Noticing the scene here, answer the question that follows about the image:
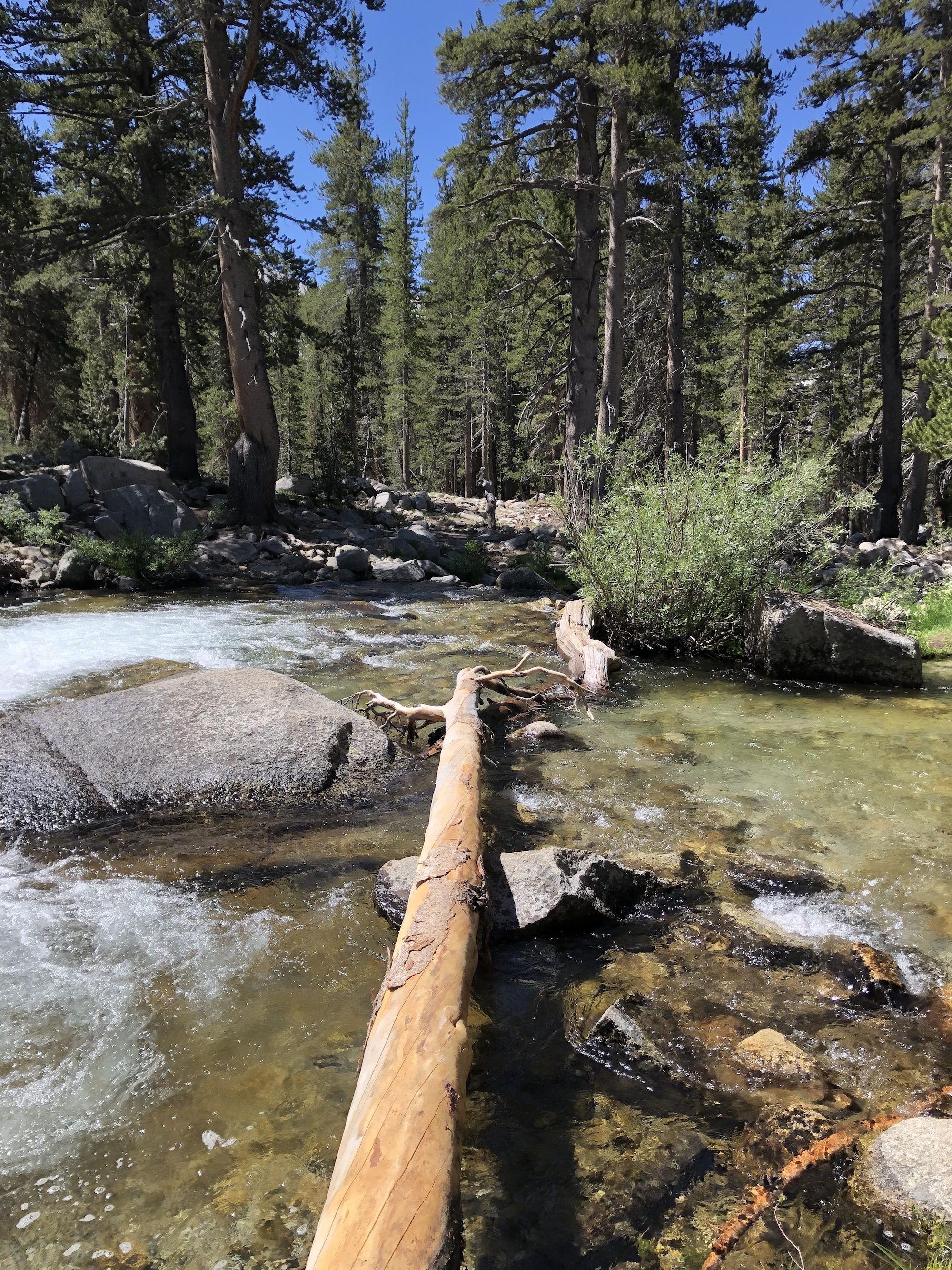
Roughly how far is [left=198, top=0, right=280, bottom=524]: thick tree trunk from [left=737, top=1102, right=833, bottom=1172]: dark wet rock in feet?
49.9

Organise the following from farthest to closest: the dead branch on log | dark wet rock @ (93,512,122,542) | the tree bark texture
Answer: dark wet rock @ (93,512,122,542)
the dead branch on log
the tree bark texture

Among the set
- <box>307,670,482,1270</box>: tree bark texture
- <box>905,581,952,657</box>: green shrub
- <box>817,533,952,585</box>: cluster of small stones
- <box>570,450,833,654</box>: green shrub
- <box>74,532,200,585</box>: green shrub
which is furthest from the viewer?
<box>74,532,200,585</box>: green shrub

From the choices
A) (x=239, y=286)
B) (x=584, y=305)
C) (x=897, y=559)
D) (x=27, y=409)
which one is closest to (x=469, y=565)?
(x=584, y=305)

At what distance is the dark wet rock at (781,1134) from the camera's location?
2287 mm

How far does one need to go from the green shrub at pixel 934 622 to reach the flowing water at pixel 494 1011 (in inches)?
142

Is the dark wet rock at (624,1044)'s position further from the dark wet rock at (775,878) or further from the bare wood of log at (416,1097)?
the dark wet rock at (775,878)

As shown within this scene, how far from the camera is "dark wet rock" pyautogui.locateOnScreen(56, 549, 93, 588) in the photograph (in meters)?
12.0

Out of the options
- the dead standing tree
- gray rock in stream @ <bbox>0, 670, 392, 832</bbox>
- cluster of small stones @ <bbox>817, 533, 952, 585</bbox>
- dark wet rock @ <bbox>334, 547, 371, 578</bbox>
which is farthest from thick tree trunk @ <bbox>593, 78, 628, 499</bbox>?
the dead standing tree

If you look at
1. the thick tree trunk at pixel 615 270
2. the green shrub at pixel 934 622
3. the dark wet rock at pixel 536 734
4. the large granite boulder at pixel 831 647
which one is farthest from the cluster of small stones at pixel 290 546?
the dark wet rock at pixel 536 734

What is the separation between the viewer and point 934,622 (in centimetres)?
994

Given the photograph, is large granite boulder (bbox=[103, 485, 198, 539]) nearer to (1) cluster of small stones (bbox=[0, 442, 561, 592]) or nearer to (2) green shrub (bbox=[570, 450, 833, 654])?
(1) cluster of small stones (bbox=[0, 442, 561, 592])

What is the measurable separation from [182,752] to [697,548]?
5.52 metres

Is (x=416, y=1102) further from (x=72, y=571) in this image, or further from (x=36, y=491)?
(x=36, y=491)

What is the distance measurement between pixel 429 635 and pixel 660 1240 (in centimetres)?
811
